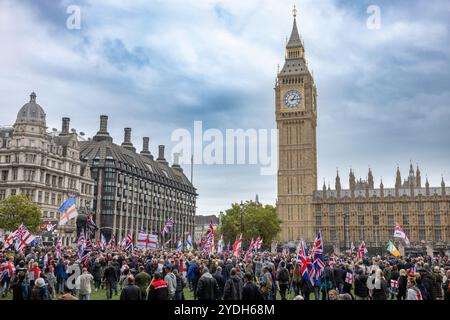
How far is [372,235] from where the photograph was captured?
11112 cm

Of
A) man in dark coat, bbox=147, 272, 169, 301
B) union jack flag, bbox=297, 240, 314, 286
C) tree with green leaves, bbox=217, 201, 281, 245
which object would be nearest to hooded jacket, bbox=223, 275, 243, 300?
man in dark coat, bbox=147, 272, 169, 301

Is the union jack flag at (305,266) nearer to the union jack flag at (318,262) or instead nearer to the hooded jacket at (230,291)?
the union jack flag at (318,262)

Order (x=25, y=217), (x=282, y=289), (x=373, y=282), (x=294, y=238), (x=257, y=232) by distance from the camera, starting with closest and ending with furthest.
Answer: (x=373, y=282) → (x=282, y=289) → (x=25, y=217) → (x=257, y=232) → (x=294, y=238)

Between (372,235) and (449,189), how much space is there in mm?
23305

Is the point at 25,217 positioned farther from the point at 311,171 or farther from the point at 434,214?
the point at 434,214

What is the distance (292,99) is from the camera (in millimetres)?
119188

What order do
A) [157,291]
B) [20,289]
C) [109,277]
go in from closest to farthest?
1. [157,291]
2. [20,289]
3. [109,277]

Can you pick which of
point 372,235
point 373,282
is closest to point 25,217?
point 373,282

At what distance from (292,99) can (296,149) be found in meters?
13.4

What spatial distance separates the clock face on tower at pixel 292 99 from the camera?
389 ft

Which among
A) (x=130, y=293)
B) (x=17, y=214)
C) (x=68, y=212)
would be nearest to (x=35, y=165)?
(x=17, y=214)

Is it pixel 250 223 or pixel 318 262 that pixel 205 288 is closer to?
pixel 318 262

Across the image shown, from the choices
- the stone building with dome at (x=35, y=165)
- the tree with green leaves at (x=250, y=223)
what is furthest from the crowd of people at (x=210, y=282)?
the tree with green leaves at (x=250, y=223)

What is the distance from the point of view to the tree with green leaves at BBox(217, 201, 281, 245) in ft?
287
